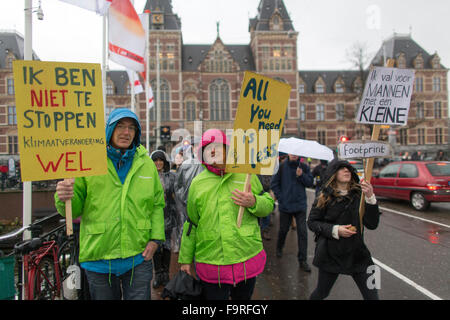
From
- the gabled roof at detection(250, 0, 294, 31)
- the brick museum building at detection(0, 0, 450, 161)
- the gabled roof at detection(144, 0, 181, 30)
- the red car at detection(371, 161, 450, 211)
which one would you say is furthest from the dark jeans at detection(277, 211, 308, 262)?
the gabled roof at detection(250, 0, 294, 31)

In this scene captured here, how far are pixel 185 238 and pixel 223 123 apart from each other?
32.4 meters

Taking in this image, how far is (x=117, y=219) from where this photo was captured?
7.04ft

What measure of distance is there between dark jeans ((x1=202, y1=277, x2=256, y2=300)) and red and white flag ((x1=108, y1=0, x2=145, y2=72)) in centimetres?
646

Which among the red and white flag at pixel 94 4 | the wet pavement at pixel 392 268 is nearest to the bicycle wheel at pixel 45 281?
the wet pavement at pixel 392 268

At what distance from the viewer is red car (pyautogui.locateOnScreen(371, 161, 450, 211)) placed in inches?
328

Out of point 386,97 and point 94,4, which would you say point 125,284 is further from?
point 94,4

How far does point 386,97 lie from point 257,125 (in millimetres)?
1693

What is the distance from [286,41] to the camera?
115 ft

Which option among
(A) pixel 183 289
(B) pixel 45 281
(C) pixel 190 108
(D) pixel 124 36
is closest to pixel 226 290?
(A) pixel 183 289

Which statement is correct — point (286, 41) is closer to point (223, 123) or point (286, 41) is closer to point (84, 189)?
point (223, 123)

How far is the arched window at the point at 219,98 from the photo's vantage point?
115 feet

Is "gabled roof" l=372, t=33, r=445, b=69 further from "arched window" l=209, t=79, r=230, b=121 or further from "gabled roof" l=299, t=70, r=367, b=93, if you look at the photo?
"arched window" l=209, t=79, r=230, b=121

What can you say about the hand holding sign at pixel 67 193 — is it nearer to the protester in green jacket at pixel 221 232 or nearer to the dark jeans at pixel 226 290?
the protester in green jacket at pixel 221 232
